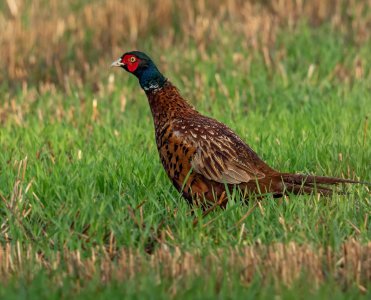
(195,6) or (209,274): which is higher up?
(195,6)

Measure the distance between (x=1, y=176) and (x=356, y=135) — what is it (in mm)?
2440

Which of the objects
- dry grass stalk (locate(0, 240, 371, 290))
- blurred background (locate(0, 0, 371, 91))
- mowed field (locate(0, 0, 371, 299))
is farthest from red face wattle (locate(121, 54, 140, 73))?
blurred background (locate(0, 0, 371, 91))

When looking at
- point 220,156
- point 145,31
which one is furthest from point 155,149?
point 145,31

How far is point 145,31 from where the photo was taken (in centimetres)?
1098

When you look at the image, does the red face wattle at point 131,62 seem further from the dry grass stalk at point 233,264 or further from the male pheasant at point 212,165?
the dry grass stalk at point 233,264

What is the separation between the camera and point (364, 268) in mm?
3977

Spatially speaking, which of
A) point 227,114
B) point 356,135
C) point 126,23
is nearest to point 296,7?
point 126,23

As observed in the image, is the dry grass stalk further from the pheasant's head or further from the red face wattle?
the red face wattle

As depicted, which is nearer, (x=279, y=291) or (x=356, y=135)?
(x=279, y=291)

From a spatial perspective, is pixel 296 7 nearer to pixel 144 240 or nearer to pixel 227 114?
pixel 227 114

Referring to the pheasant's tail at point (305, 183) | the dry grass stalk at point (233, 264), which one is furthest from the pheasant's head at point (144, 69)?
the dry grass stalk at point (233, 264)

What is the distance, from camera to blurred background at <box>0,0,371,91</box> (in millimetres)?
9492

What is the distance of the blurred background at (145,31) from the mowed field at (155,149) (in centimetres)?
2

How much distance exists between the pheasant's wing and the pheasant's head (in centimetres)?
57
